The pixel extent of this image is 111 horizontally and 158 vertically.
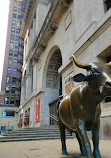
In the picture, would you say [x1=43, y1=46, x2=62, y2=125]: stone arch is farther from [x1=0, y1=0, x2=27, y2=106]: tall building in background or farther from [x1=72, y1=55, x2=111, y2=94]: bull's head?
[x1=0, y1=0, x2=27, y2=106]: tall building in background

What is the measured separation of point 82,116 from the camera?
214cm

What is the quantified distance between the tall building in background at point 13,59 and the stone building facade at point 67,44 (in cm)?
2114

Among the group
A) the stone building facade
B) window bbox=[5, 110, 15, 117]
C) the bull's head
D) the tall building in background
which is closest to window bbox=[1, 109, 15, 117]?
window bbox=[5, 110, 15, 117]

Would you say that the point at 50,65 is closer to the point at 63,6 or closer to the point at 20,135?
the point at 63,6

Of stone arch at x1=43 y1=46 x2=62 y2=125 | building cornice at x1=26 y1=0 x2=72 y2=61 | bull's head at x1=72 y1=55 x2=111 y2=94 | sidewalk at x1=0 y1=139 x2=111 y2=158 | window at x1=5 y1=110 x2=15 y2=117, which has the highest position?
building cornice at x1=26 y1=0 x2=72 y2=61

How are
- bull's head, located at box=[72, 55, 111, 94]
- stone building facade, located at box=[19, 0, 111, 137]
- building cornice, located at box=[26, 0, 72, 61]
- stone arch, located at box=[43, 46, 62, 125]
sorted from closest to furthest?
bull's head, located at box=[72, 55, 111, 94], stone building facade, located at box=[19, 0, 111, 137], building cornice, located at box=[26, 0, 72, 61], stone arch, located at box=[43, 46, 62, 125]

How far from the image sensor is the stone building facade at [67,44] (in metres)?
8.34

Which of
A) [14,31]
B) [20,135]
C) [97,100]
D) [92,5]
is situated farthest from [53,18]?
[14,31]

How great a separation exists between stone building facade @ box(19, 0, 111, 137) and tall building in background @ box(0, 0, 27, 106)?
69.4 ft

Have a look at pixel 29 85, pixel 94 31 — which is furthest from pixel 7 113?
pixel 94 31

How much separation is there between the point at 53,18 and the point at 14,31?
43.3 meters

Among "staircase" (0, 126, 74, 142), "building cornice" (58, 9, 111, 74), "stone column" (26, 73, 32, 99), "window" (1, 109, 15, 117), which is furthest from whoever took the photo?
"window" (1, 109, 15, 117)

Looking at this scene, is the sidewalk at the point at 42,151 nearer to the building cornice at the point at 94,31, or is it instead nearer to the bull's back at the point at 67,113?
the bull's back at the point at 67,113

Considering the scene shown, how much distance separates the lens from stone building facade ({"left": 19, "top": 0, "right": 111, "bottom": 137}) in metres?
8.34
